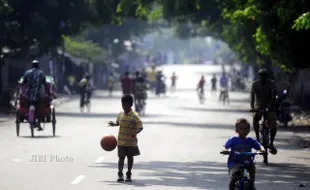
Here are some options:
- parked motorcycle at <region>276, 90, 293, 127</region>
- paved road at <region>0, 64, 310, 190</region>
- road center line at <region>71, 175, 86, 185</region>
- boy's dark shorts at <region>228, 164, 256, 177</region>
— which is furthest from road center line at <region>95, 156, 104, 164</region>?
parked motorcycle at <region>276, 90, 293, 127</region>

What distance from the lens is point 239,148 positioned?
11852 millimetres

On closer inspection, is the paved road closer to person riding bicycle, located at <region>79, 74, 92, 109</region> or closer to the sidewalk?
the sidewalk

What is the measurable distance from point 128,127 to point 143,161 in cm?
429

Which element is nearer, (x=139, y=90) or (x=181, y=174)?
(x=181, y=174)

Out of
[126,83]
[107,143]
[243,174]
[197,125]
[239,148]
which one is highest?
[126,83]

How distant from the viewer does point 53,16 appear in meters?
42.5

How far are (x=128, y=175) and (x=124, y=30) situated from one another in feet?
252

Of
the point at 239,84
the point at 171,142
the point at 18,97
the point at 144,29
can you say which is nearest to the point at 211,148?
the point at 171,142

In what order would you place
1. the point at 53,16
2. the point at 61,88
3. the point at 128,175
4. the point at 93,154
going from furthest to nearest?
1. the point at 61,88
2. the point at 53,16
3. the point at 93,154
4. the point at 128,175

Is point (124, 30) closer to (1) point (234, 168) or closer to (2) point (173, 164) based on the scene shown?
(2) point (173, 164)

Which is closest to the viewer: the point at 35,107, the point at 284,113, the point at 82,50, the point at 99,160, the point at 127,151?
the point at 127,151

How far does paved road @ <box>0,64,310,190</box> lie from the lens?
1468 centimetres

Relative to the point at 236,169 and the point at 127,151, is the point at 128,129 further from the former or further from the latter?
the point at 236,169

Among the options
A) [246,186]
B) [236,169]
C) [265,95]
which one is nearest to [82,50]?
[265,95]
